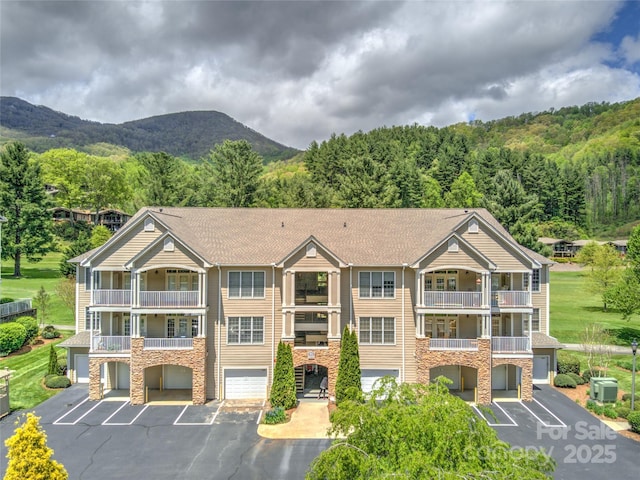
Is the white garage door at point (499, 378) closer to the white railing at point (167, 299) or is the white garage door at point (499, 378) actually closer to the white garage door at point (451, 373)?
the white garage door at point (451, 373)

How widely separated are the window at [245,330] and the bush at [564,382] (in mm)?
18963

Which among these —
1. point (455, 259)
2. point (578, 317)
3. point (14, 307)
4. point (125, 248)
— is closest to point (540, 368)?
point (455, 259)

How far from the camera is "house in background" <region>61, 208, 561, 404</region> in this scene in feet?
81.7

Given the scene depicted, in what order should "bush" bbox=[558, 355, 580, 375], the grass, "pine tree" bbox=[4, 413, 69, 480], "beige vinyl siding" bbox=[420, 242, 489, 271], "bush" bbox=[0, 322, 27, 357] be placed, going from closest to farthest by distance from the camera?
"pine tree" bbox=[4, 413, 69, 480] < the grass < "beige vinyl siding" bbox=[420, 242, 489, 271] < "bush" bbox=[558, 355, 580, 375] < "bush" bbox=[0, 322, 27, 357]

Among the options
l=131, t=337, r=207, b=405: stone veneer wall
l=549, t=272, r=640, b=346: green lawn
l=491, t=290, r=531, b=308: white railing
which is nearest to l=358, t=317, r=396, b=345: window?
l=491, t=290, r=531, b=308: white railing

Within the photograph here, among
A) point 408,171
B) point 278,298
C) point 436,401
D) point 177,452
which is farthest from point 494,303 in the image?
point 408,171

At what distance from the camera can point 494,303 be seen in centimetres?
2642

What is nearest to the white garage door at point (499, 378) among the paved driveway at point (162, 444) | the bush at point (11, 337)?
the paved driveway at point (162, 444)

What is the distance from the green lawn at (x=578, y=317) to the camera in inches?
1495

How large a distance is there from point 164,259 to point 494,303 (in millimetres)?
20193

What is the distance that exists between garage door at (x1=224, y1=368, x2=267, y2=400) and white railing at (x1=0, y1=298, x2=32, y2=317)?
20.4 metres

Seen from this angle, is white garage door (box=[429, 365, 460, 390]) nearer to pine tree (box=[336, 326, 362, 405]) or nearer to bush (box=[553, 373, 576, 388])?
pine tree (box=[336, 326, 362, 405])

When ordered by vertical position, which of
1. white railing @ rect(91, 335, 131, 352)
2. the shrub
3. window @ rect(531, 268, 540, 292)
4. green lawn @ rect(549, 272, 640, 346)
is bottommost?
the shrub

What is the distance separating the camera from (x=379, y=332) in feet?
85.9
